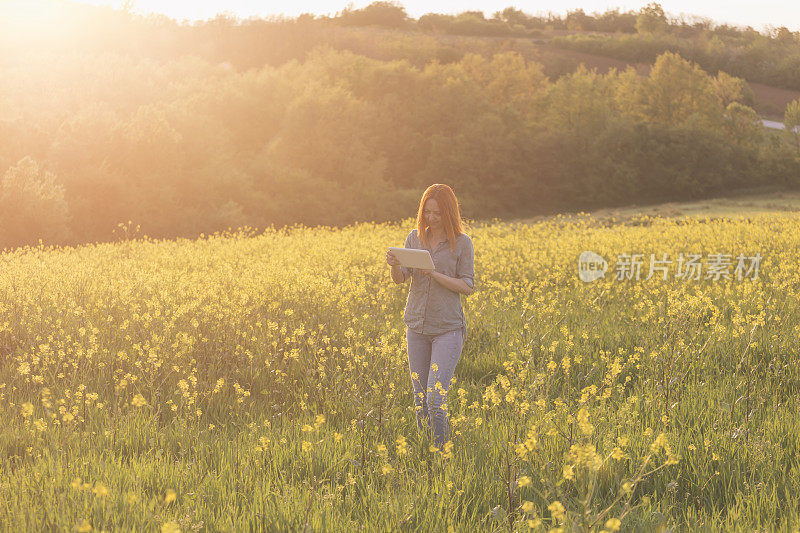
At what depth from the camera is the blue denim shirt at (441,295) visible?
5137 mm

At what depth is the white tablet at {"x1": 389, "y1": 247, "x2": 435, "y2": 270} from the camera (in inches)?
188

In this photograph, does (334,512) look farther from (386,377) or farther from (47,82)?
(47,82)

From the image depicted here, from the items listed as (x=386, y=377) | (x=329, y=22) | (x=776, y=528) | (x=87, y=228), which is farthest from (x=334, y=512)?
(x=329, y=22)

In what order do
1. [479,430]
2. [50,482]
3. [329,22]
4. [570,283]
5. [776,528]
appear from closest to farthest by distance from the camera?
[776,528]
[50,482]
[479,430]
[570,283]
[329,22]

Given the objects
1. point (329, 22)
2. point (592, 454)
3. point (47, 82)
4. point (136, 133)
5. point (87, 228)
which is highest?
point (329, 22)

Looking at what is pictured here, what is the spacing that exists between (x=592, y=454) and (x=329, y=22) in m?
81.8

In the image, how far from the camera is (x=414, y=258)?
485 centimetres

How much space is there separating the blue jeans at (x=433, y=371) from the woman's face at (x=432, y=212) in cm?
94

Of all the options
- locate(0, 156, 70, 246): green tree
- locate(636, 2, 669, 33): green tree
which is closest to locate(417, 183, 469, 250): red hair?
locate(0, 156, 70, 246): green tree

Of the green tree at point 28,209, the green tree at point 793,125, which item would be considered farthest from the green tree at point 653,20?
the green tree at point 28,209

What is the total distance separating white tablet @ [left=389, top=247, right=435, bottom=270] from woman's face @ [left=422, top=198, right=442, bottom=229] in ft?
1.48

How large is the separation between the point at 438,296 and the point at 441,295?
3 centimetres

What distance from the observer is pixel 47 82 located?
35625mm

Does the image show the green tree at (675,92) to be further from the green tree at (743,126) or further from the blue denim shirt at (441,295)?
the blue denim shirt at (441,295)
